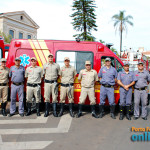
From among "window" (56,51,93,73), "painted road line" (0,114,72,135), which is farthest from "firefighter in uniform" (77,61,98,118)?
"painted road line" (0,114,72,135)

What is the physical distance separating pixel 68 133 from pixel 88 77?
1877 mm

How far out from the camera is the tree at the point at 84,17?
81.2 ft

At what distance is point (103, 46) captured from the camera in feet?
20.0

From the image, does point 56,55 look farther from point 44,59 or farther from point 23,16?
point 23,16

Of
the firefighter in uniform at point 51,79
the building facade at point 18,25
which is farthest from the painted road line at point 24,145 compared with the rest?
the building facade at point 18,25

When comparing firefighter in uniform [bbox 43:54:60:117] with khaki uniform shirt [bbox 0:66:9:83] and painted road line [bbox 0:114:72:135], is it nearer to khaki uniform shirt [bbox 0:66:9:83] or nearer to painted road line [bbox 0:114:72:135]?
painted road line [bbox 0:114:72:135]

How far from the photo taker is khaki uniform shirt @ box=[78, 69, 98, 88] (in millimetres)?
5707

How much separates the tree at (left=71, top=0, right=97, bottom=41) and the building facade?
1280 centimetres

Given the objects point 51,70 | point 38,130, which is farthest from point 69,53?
point 38,130

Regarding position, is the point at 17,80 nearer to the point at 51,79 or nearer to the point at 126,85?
the point at 51,79

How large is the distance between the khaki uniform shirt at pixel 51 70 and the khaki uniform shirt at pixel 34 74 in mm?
185

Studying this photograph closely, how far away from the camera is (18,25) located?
34.4 metres

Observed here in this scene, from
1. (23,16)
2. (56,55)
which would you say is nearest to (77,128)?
(56,55)

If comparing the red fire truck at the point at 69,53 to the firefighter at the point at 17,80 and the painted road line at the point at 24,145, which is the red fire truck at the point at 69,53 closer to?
the firefighter at the point at 17,80
